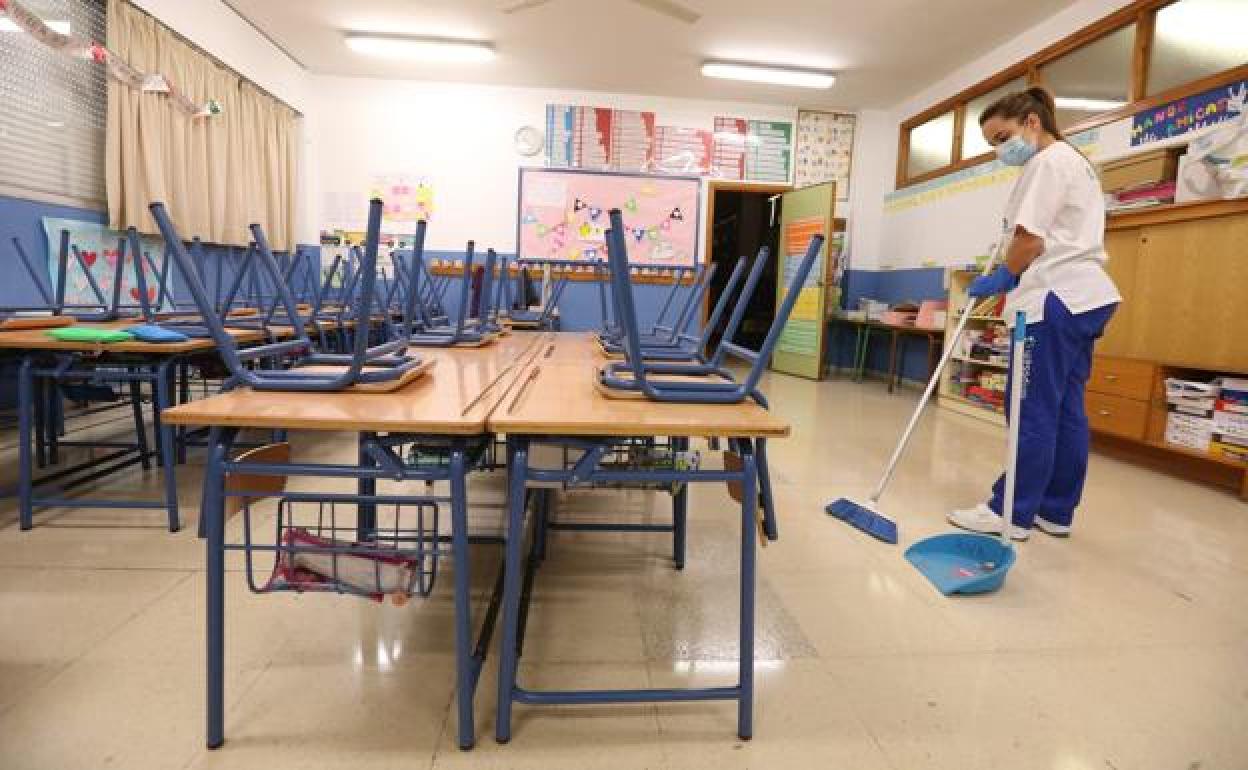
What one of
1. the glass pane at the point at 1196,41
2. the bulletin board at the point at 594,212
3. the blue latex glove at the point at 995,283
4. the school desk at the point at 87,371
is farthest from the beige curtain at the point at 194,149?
the glass pane at the point at 1196,41

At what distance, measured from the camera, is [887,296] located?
6883 millimetres

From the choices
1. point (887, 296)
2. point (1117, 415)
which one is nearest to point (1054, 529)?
point (1117, 415)

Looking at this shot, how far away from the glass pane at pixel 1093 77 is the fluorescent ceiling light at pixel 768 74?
72.0 inches

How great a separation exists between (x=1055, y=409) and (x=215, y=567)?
2.38 metres

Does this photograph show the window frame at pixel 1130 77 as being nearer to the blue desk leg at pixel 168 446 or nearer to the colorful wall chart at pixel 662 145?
the colorful wall chart at pixel 662 145

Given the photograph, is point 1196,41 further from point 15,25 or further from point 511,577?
point 15,25

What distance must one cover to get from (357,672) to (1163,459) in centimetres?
395

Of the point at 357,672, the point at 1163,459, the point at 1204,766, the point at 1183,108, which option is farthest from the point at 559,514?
the point at 1183,108

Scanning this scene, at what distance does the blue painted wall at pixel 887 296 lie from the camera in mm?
6086

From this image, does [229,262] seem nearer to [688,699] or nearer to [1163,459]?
[688,699]

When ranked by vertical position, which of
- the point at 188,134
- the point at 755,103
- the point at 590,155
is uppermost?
the point at 755,103

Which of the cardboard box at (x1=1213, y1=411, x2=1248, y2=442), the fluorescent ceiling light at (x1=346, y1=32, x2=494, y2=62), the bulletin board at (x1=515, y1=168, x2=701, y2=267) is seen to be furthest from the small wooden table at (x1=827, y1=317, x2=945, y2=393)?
the fluorescent ceiling light at (x1=346, y1=32, x2=494, y2=62)

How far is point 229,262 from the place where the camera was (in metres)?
5.20

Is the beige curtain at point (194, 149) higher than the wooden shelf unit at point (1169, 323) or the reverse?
higher
